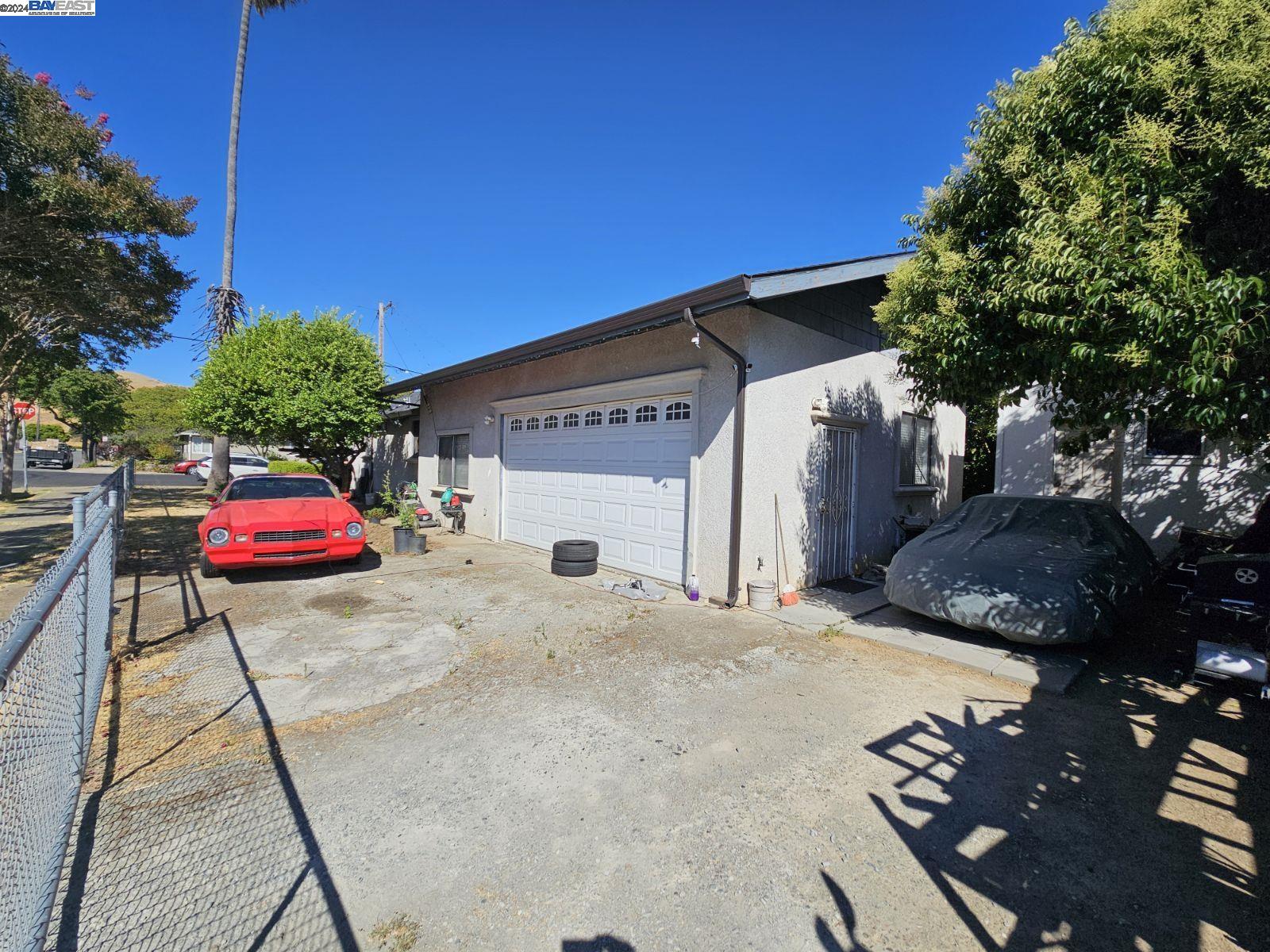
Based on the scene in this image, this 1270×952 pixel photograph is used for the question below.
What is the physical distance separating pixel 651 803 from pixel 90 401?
53005mm

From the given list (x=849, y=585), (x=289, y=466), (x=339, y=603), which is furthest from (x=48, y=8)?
(x=289, y=466)

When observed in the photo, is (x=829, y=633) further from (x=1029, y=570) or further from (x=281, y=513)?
(x=281, y=513)

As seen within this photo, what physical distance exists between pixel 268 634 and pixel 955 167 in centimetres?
759

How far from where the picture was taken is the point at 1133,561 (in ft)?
18.2

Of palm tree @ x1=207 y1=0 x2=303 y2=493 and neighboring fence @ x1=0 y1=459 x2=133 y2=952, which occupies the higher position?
palm tree @ x1=207 y1=0 x2=303 y2=493

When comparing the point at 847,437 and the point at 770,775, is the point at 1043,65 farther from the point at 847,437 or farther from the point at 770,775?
the point at 770,775

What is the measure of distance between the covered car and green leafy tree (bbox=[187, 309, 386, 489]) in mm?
12104

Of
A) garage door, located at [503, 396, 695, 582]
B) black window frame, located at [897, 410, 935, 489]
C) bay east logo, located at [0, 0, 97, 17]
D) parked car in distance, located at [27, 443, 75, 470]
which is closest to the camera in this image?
bay east logo, located at [0, 0, 97, 17]

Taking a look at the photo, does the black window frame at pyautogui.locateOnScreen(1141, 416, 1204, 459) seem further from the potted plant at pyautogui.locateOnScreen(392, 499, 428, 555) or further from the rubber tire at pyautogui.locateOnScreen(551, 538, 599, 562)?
the potted plant at pyautogui.locateOnScreen(392, 499, 428, 555)

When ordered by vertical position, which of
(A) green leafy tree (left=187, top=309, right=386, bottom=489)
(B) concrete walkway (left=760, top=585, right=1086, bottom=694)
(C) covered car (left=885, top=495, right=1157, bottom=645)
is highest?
(A) green leafy tree (left=187, top=309, right=386, bottom=489)

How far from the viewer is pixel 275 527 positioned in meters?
7.16

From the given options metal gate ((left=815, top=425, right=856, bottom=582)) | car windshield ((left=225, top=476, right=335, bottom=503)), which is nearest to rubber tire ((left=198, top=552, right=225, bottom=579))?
car windshield ((left=225, top=476, right=335, bottom=503))

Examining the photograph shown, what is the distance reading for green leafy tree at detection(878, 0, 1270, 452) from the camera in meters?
3.22

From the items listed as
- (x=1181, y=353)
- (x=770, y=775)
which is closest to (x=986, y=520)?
(x=1181, y=353)
